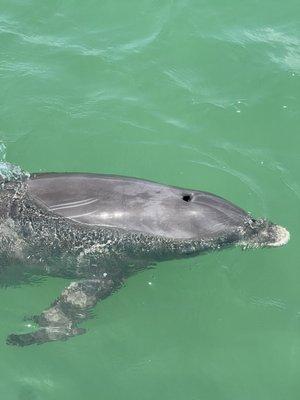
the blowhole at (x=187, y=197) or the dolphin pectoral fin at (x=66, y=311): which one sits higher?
the blowhole at (x=187, y=197)

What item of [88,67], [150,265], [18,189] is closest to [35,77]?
[88,67]

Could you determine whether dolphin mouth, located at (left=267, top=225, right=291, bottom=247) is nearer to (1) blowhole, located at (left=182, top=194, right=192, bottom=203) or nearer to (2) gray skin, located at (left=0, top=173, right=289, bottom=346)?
(2) gray skin, located at (left=0, top=173, right=289, bottom=346)

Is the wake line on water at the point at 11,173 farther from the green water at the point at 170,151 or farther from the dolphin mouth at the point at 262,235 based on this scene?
the dolphin mouth at the point at 262,235

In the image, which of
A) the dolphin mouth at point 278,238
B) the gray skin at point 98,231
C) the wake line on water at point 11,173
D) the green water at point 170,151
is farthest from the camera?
the wake line on water at point 11,173

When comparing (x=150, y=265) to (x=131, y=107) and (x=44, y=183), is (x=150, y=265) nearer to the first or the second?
(x=44, y=183)

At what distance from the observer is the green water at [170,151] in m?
10.5

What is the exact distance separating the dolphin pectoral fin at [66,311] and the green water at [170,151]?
238 millimetres

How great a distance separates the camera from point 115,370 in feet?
34.1

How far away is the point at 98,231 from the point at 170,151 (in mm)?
3792

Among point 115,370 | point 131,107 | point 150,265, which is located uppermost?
point 131,107

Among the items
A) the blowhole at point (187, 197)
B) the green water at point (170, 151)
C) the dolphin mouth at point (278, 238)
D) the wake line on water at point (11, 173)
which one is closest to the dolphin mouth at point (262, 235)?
the dolphin mouth at point (278, 238)

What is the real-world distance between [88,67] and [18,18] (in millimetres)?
2642

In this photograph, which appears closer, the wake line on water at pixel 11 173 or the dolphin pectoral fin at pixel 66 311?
the dolphin pectoral fin at pixel 66 311

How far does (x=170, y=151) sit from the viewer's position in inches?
527
